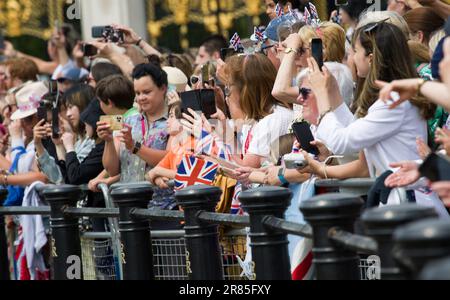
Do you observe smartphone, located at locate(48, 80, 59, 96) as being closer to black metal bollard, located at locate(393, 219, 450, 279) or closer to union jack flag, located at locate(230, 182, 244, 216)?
union jack flag, located at locate(230, 182, 244, 216)

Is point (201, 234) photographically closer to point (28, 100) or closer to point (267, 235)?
point (267, 235)

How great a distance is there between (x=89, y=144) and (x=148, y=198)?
9.17ft

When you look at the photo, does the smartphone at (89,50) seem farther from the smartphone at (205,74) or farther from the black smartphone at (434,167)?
the black smartphone at (434,167)

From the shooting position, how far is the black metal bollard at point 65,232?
343 inches

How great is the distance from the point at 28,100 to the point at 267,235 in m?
6.10

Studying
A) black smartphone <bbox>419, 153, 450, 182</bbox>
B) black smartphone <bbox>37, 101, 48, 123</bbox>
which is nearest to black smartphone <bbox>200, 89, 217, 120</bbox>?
black smartphone <bbox>37, 101, 48, 123</bbox>

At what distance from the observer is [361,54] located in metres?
6.88

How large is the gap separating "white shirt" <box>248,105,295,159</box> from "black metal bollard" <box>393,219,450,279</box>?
4.39m

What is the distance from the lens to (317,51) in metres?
7.07

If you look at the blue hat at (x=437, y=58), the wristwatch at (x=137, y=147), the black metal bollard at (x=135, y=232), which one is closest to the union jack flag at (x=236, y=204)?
the black metal bollard at (x=135, y=232)

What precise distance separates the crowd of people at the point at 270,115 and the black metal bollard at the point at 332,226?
0.38 meters

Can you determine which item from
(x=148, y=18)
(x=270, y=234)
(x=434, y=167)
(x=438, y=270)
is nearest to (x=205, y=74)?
(x=270, y=234)

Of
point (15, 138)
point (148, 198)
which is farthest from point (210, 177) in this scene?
point (15, 138)

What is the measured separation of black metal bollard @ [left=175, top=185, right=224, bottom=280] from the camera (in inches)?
268
